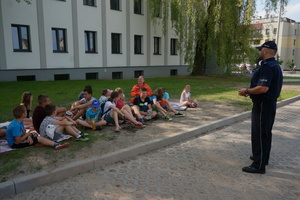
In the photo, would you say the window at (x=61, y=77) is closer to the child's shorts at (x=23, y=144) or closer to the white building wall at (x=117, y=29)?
the white building wall at (x=117, y=29)

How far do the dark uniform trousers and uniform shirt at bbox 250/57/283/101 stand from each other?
11 cm

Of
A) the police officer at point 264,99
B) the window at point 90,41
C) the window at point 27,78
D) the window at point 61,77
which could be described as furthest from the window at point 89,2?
the police officer at point 264,99

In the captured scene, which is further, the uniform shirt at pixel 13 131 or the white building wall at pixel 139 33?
the white building wall at pixel 139 33

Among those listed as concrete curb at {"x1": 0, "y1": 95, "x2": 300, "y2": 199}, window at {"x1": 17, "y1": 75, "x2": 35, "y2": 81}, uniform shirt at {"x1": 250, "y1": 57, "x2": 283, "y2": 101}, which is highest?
uniform shirt at {"x1": 250, "y1": 57, "x2": 283, "y2": 101}

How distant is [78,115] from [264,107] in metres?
4.56

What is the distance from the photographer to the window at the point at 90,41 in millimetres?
20098

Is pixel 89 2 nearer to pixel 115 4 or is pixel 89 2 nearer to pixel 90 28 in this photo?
pixel 90 28

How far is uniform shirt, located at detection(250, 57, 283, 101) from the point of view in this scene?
3935 mm

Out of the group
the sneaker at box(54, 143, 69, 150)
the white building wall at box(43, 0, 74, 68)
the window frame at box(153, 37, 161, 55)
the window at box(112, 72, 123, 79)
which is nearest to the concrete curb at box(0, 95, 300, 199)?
the sneaker at box(54, 143, 69, 150)

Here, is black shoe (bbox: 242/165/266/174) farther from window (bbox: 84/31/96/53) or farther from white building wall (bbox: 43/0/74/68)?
window (bbox: 84/31/96/53)

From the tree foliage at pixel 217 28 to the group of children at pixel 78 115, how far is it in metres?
12.0

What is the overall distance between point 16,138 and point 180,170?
305 cm

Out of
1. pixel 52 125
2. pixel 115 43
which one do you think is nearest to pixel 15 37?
pixel 115 43

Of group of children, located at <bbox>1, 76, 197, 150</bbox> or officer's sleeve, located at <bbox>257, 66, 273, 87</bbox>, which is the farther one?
group of children, located at <bbox>1, 76, 197, 150</bbox>
